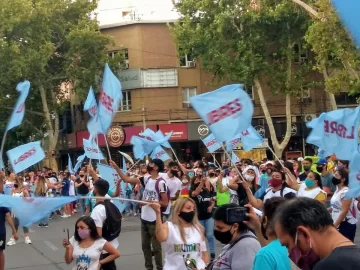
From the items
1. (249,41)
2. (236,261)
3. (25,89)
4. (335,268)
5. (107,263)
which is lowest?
(107,263)

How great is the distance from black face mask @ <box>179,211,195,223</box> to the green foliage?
28060 millimetres

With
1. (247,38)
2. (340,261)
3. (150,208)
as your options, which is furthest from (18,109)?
(247,38)

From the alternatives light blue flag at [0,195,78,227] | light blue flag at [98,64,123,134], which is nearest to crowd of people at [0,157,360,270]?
light blue flag at [0,195,78,227]

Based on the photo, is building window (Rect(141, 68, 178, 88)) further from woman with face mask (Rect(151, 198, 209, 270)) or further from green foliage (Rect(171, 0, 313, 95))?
woman with face mask (Rect(151, 198, 209, 270))

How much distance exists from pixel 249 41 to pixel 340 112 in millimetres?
26339

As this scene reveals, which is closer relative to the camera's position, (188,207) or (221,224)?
(221,224)

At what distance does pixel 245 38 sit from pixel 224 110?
2762 cm

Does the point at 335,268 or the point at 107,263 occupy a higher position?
the point at 335,268

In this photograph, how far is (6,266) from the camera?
11.4 metres

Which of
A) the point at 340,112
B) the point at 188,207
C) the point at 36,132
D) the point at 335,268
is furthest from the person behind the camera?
the point at 36,132

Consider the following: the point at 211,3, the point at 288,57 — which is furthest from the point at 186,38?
the point at 288,57

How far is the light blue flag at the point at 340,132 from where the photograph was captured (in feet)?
26.3

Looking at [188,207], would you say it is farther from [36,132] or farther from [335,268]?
[36,132]

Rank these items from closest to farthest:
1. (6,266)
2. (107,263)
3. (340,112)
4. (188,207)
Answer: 1. (188,207)
2. (107,263)
3. (340,112)
4. (6,266)
